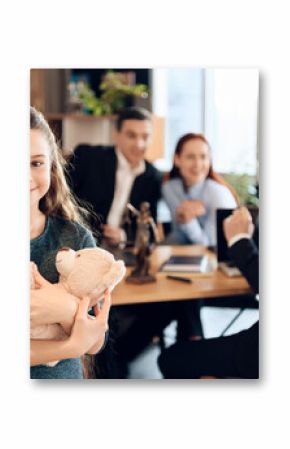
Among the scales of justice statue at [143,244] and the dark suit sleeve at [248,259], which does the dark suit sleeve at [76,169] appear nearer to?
the scales of justice statue at [143,244]

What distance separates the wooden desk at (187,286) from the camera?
2127 mm

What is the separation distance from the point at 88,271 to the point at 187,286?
329 millimetres

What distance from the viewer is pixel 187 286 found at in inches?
84.4

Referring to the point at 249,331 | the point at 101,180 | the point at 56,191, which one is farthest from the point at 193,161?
the point at 249,331

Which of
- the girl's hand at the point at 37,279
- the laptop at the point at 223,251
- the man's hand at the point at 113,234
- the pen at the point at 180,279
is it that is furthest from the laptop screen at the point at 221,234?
the girl's hand at the point at 37,279

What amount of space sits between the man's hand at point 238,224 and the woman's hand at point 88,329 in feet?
1.42

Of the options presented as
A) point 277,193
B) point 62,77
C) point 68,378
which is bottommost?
point 68,378

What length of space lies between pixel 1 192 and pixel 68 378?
0.62m

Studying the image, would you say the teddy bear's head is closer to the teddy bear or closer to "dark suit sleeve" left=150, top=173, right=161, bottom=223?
the teddy bear

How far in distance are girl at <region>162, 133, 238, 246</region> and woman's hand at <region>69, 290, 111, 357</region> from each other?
0.32m

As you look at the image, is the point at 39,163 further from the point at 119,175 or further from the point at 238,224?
the point at 238,224

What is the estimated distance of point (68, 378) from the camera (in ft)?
6.96
